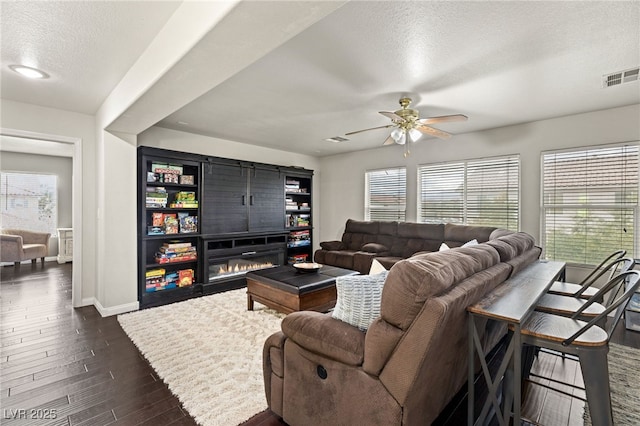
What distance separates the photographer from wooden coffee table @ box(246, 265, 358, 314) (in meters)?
3.13

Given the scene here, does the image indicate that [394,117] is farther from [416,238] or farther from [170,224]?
[170,224]

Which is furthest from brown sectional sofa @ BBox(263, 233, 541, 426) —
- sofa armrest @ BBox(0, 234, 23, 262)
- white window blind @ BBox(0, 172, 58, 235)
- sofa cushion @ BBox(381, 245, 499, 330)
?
white window blind @ BBox(0, 172, 58, 235)

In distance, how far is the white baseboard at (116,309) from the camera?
3.70 m

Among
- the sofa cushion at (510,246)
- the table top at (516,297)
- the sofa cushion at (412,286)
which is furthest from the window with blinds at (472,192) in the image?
the sofa cushion at (412,286)

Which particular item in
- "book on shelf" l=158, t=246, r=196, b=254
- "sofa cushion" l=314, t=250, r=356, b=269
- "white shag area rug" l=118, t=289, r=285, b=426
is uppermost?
"book on shelf" l=158, t=246, r=196, b=254

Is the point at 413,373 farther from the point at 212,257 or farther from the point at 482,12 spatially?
the point at 212,257

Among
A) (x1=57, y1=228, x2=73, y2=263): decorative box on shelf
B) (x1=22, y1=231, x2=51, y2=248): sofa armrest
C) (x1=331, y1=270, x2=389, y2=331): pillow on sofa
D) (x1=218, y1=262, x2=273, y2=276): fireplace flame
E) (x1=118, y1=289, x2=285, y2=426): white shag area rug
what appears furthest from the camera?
(x1=57, y1=228, x2=73, y2=263): decorative box on shelf

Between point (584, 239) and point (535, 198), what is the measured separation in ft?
2.56

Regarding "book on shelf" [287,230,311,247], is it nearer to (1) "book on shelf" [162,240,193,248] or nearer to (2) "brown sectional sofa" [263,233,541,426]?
(1) "book on shelf" [162,240,193,248]

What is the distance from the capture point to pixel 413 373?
128 centimetres

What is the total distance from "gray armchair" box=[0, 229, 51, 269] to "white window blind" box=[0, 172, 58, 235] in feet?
1.72

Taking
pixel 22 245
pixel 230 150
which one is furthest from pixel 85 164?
pixel 22 245

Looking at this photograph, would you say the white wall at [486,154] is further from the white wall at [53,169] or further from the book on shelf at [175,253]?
the white wall at [53,169]

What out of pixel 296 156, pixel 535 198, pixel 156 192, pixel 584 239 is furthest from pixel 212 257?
pixel 584 239
